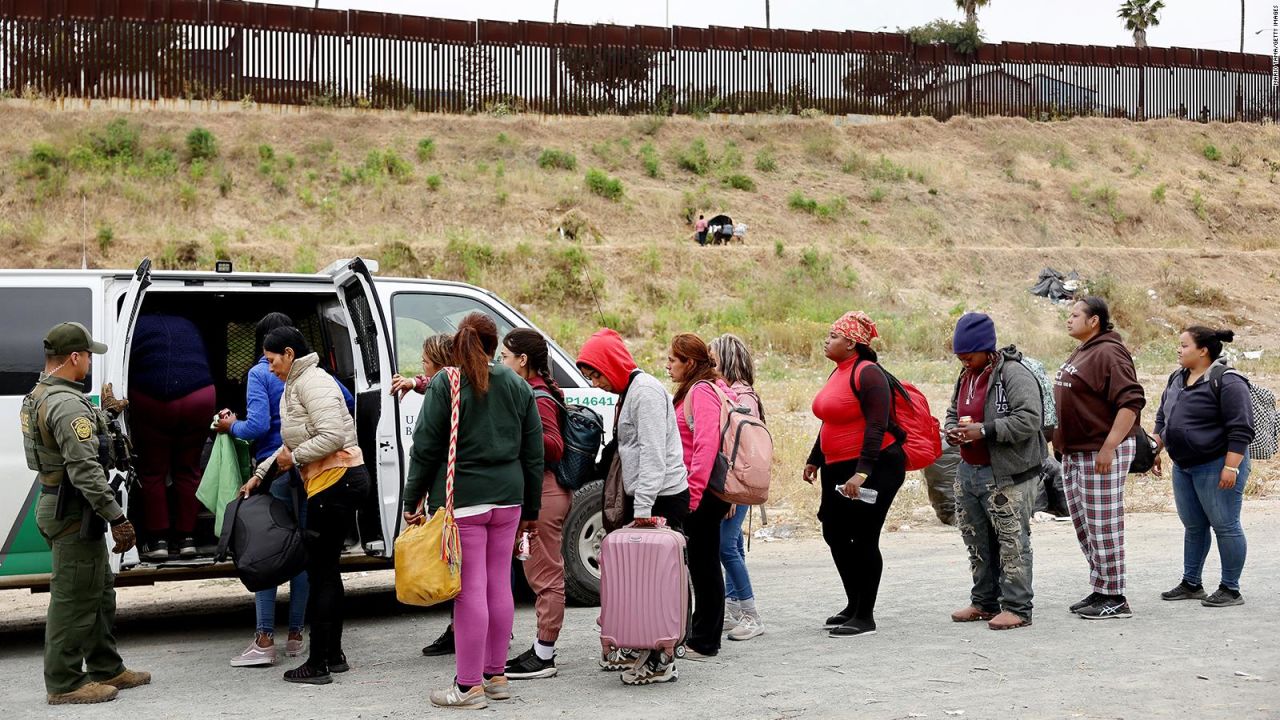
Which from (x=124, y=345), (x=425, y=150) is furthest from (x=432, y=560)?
(x=425, y=150)

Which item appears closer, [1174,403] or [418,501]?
[418,501]

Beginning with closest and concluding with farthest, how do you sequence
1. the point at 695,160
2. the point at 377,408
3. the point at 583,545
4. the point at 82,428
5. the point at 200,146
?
the point at 82,428
the point at 377,408
the point at 583,545
the point at 200,146
the point at 695,160

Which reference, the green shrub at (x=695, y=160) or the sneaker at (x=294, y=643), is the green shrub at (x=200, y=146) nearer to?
the green shrub at (x=695, y=160)

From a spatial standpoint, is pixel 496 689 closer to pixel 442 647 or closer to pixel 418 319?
pixel 442 647

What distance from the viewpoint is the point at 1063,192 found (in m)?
36.8

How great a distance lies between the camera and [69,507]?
6.17m

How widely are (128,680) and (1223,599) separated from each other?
6.36 m

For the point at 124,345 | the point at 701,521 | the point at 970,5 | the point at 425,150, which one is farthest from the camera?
the point at 970,5

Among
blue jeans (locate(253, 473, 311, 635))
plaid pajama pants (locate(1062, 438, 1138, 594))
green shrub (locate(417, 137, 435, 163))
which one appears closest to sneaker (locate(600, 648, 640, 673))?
blue jeans (locate(253, 473, 311, 635))

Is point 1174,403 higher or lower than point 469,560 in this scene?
higher

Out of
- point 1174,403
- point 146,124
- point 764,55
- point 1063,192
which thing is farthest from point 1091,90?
point 1174,403

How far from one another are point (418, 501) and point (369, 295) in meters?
2.01

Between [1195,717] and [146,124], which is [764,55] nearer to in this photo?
[146,124]

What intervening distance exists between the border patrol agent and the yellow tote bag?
143 centimetres
